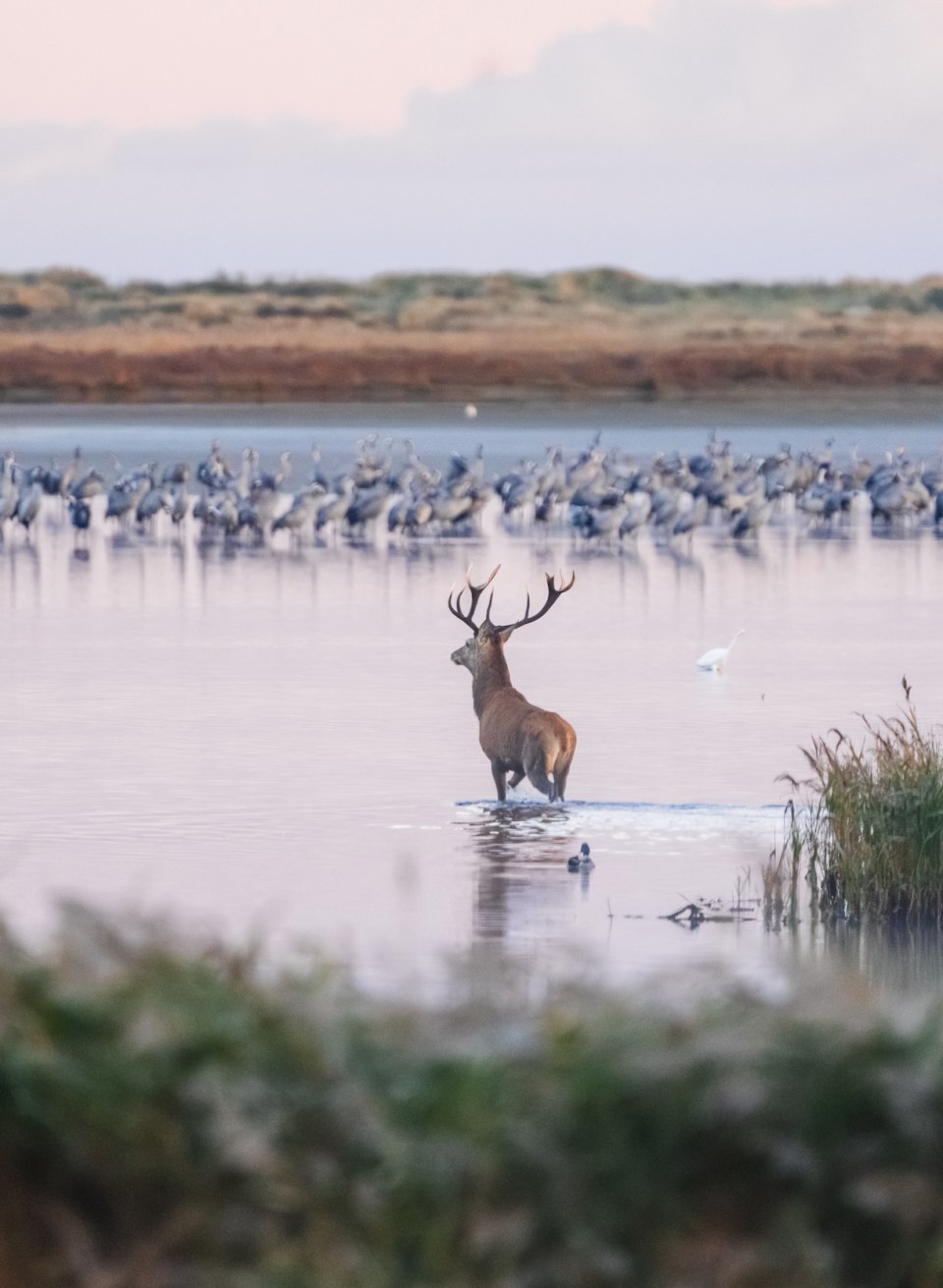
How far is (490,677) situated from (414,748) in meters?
1.50

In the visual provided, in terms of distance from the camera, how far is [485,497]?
34.0 m

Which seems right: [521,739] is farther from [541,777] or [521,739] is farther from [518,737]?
[541,777]

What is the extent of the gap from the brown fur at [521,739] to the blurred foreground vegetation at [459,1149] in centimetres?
787

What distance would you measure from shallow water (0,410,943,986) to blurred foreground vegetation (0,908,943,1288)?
1.10ft

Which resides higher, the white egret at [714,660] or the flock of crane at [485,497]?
the flock of crane at [485,497]

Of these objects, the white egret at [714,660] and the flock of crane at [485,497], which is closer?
the white egret at [714,660]

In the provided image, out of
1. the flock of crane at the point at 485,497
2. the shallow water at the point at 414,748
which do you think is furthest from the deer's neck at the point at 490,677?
the flock of crane at the point at 485,497

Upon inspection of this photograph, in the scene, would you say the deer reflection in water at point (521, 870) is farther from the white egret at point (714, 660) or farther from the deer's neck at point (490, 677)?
the white egret at point (714, 660)

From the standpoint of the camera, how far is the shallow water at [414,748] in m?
8.90

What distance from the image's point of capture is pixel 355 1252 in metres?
3.20

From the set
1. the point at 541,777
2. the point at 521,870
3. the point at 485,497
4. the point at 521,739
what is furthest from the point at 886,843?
the point at 485,497

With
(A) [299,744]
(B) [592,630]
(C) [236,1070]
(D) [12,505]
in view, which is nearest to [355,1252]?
(C) [236,1070]

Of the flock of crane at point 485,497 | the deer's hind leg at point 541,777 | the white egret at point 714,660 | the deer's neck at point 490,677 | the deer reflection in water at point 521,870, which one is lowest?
the deer reflection in water at point 521,870

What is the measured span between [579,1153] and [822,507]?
32041 mm
